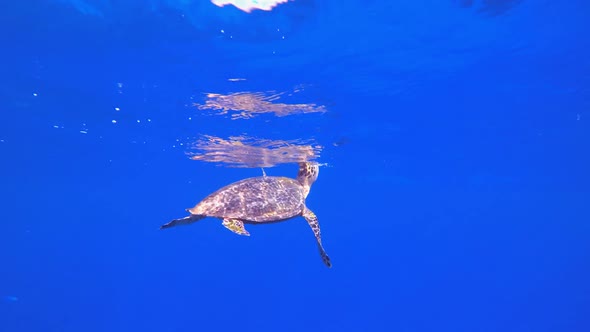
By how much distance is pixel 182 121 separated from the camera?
16656 mm

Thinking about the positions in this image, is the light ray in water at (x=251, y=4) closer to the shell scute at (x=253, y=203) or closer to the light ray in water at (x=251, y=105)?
the shell scute at (x=253, y=203)

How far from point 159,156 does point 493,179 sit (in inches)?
1165

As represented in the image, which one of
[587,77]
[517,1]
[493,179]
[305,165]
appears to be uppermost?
[493,179]

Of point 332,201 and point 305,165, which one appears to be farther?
point 332,201

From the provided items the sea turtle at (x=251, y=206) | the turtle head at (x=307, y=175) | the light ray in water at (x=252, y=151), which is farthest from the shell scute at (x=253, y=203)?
the light ray in water at (x=252, y=151)

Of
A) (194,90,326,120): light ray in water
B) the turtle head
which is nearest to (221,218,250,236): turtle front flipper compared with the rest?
the turtle head

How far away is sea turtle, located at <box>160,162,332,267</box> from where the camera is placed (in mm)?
7617

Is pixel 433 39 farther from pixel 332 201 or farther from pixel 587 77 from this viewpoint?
pixel 332 201

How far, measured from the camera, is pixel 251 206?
26.5ft

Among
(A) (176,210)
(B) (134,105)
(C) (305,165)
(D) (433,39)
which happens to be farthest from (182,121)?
(A) (176,210)

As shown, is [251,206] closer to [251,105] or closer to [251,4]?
[251,4]

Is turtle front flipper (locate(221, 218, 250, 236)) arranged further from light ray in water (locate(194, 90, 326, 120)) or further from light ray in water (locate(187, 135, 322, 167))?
light ray in water (locate(187, 135, 322, 167))

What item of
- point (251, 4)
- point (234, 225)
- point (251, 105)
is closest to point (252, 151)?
point (251, 105)

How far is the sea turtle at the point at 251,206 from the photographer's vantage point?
7.62 m
